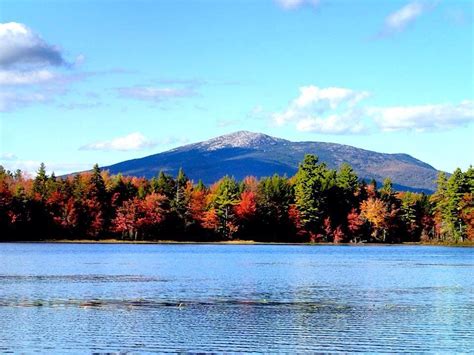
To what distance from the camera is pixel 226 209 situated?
540ft

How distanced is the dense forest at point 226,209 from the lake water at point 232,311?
257ft

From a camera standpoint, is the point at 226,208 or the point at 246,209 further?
the point at 226,208

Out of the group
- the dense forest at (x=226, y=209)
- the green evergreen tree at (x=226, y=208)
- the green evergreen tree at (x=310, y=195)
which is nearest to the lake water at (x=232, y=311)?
the dense forest at (x=226, y=209)

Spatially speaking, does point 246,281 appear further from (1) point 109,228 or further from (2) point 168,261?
(1) point 109,228

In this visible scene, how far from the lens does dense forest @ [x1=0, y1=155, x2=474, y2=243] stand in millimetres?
153625

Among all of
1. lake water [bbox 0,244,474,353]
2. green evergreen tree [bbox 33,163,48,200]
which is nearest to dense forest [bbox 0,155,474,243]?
green evergreen tree [bbox 33,163,48,200]

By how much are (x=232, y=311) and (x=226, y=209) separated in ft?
397

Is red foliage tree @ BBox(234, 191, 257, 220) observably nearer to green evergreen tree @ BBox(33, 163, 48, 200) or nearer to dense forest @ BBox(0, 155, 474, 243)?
dense forest @ BBox(0, 155, 474, 243)

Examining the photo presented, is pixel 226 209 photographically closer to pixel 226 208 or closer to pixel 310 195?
pixel 226 208

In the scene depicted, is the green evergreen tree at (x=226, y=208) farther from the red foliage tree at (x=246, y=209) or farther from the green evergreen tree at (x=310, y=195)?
the green evergreen tree at (x=310, y=195)

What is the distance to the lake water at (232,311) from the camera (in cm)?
3359

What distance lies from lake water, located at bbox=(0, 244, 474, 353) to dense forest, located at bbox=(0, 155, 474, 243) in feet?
257

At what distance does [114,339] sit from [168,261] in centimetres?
6115

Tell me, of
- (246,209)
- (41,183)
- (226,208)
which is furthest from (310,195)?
(41,183)
